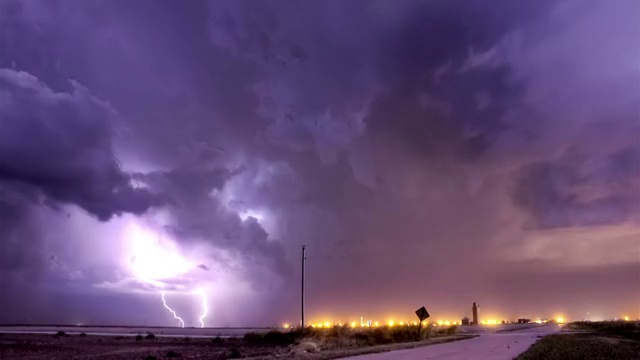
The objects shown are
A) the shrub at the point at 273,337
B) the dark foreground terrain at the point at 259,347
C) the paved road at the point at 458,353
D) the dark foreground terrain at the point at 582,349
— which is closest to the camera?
the dark foreground terrain at the point at 582,349

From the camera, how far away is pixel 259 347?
52.7 meters

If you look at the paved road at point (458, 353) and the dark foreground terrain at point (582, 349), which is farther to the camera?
the paved road at point (458, 353)

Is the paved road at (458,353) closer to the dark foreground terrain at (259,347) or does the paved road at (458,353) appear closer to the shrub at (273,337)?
the dark foreground terrain at (259,347)

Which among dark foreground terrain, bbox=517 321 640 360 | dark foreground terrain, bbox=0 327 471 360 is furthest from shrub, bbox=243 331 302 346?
dark foreground terrain, bbox=517 321 640 360

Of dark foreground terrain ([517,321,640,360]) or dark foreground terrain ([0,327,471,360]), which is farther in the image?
dark foreground terrain ([0,327,471,360])

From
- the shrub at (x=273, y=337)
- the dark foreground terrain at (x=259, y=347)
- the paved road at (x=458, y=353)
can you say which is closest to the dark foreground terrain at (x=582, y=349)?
the paved road at (x=458, y=353)

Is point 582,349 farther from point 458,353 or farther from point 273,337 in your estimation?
point 273,337

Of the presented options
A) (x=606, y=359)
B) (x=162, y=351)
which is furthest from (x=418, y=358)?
(x=162, y=351)

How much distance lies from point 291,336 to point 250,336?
7258 mm

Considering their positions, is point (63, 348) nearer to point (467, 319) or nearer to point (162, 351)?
point (162, 351)

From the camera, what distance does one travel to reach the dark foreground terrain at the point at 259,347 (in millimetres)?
39094

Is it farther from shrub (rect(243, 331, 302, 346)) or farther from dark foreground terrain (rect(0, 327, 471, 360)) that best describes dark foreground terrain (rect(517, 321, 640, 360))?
shrub (rect(243, 331, 302, 346))

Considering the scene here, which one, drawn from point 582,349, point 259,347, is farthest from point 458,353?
point 259,347

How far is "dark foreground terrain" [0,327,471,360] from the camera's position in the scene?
3909 cm
